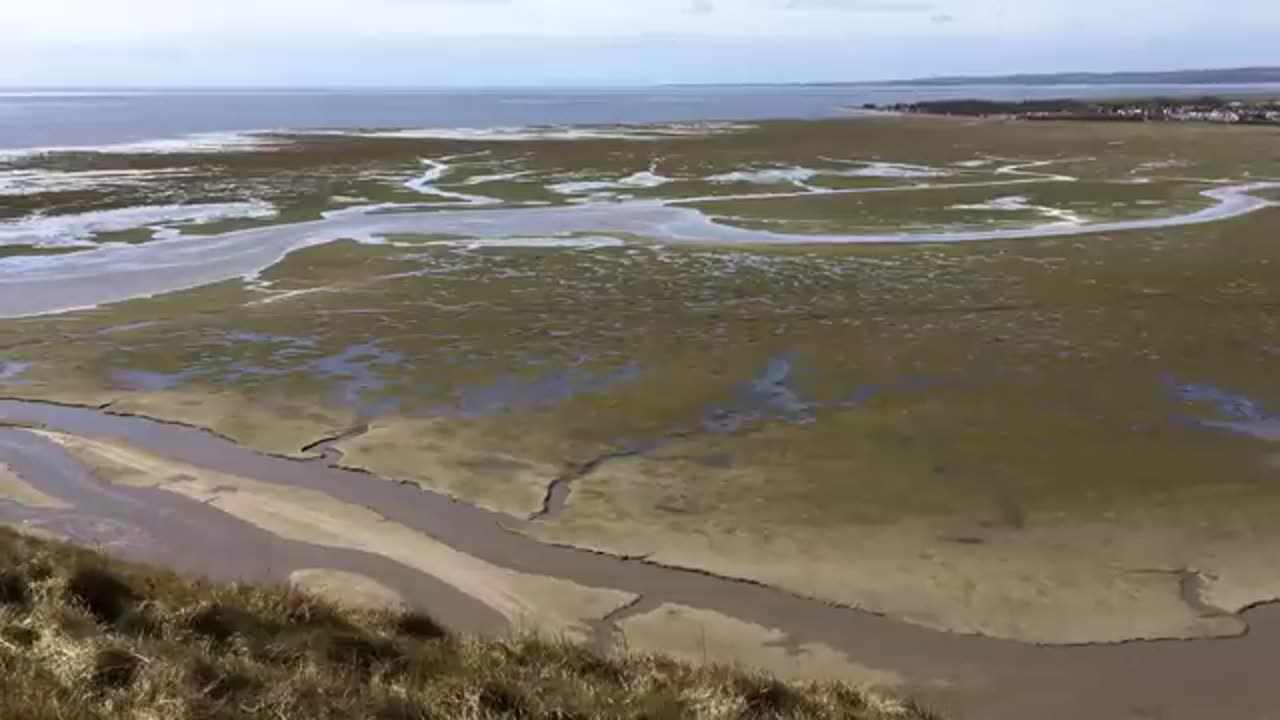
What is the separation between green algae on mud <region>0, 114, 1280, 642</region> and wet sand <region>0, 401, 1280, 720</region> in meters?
0.30

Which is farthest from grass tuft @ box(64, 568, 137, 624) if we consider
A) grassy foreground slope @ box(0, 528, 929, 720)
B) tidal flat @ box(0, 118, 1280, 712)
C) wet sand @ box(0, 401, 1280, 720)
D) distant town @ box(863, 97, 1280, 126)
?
distant town @ box(863, 97, 1280, 126)

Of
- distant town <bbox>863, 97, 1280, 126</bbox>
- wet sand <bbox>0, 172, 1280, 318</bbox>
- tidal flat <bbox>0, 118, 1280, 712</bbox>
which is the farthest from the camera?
distant town <bbox>863, 97, 1280, 126</bbox>

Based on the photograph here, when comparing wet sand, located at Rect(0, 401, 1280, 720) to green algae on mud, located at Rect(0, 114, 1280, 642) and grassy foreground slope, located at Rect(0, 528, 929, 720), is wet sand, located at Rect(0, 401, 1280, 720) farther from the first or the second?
grassy foreground slope, located at Rect(0, 528, 929, 720)

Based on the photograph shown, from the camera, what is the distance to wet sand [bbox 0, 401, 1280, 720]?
736cm

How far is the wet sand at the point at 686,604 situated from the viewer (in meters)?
7.36

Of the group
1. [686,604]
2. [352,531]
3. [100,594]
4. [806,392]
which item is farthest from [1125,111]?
[100,594]

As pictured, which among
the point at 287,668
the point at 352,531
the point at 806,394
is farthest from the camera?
the point at 806,394

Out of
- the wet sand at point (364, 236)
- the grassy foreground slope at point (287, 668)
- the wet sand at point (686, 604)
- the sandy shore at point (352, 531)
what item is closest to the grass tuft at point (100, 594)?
the grassy foreground slope at point (287, 668)

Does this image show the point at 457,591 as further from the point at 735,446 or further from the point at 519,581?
the point at 735,446

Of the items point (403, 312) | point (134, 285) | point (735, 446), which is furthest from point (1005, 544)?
point (134, 285)

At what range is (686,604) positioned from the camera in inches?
342

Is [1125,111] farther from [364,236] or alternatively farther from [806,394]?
[806,394]

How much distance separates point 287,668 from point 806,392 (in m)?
8.77

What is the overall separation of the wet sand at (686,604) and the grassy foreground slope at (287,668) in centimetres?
93
